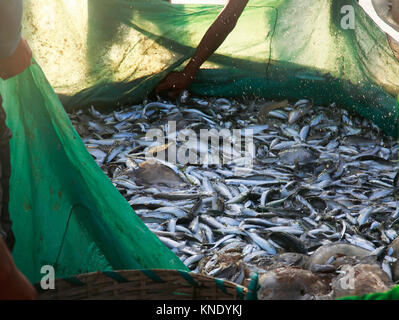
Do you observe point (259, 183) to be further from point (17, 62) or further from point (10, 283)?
point (10, 283)

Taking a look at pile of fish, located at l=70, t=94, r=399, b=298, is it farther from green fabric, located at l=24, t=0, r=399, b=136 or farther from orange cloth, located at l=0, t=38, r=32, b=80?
orange cloth, located at l=0, t=38, r=32, b=80

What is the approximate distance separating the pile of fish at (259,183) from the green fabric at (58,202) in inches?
37.2

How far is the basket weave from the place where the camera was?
1.76 metres

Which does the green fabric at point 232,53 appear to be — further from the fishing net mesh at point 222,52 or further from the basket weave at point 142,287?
the basket weave at point 142,287

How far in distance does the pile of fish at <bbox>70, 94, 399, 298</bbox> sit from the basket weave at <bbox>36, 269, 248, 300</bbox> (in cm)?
107

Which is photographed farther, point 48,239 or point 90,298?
point 48,239

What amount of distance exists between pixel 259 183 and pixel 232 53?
2153 millimetres

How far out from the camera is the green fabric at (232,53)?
521 cm

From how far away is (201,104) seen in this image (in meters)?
5.96

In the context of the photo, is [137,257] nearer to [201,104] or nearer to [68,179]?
[68,179]

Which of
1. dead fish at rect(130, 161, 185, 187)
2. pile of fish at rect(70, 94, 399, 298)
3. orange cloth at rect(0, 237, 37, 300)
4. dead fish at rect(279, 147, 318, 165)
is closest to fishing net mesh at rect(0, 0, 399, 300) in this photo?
pile of fish at rect(70, 94, 399, 298)

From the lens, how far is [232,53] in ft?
19.5
